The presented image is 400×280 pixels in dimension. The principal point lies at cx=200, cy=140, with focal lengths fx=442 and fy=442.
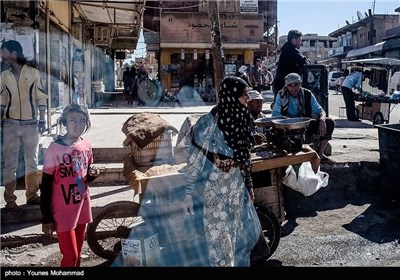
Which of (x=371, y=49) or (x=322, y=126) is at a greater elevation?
(x=371, y=49)

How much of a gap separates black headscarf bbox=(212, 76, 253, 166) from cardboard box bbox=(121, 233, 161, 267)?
1.13 m

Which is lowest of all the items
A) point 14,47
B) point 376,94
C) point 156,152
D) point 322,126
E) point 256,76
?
point 156,152

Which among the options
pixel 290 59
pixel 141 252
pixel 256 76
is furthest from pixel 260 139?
pixel 256 76

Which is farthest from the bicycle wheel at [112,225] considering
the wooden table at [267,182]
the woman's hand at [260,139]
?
the woman's hand at [260,139]

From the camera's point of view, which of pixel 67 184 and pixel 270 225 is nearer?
pixel 67 184

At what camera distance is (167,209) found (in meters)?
3.90

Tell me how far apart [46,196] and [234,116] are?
149cm

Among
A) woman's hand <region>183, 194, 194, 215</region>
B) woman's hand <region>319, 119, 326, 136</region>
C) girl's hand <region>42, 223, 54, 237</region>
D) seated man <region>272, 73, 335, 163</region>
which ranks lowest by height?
girl's hand <region>42, 223, 54, 237</region>

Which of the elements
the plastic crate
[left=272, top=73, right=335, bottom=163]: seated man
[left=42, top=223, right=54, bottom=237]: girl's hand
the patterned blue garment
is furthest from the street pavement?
the patterned blue garment

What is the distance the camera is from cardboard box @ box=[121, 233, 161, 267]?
12.3 ft

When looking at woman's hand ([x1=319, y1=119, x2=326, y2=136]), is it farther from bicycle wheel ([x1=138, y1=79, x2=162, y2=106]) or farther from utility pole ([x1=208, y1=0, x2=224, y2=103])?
bicycle wheel ([x1=138, y1=79, x2=162, y2=106])

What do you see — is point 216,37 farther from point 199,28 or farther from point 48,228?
point 199,28

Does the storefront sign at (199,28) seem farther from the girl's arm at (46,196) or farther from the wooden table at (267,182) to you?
the girl's arm at (46,196)

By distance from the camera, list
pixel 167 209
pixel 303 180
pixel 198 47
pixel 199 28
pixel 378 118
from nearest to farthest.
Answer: pixel 167 209
pixel 303 180
pixel 378 118
pixel 199 28
pixel 198 47
